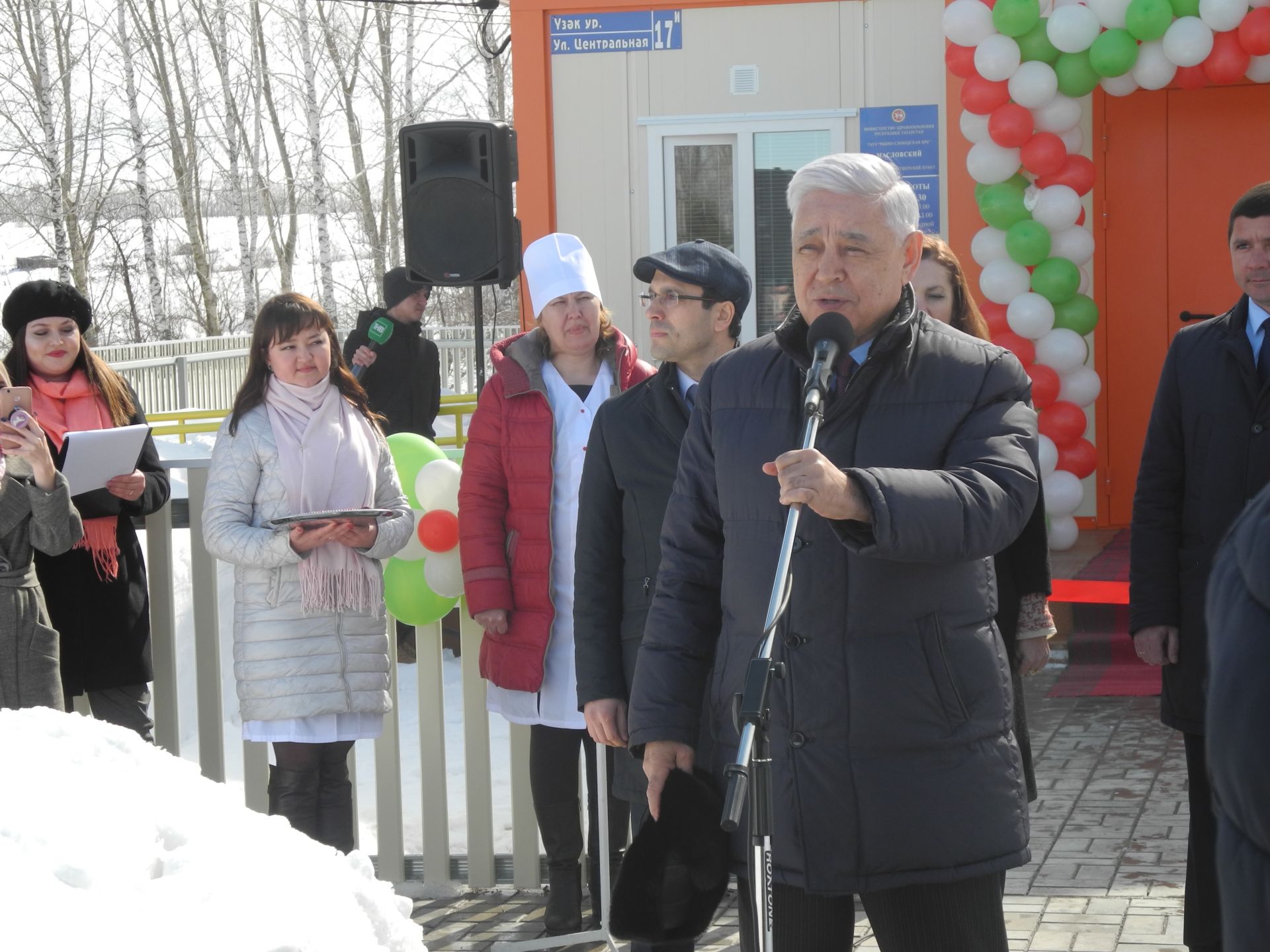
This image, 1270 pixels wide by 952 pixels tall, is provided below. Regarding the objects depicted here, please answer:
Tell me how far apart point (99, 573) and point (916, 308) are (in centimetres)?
287

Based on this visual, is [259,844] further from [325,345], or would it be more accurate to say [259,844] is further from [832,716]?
[325,345]

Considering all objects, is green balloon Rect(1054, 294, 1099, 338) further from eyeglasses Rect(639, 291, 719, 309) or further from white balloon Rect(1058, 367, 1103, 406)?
eyeglasses Rect(639, 291, 719, 309)

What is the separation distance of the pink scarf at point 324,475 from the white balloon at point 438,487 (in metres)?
0.29


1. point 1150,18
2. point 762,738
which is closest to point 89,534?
point 762,738

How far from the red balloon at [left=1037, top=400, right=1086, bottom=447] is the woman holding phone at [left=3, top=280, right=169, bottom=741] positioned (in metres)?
6.19

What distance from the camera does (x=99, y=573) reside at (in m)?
4.54

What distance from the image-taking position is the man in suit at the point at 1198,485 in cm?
359

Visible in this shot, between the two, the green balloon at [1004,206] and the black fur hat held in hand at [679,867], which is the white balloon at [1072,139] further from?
the black fur hat held in hand at [679,867]

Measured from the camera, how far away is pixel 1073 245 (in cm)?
927

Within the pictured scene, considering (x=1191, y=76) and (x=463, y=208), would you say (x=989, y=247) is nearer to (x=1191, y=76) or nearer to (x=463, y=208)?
(x=1191, y=76)

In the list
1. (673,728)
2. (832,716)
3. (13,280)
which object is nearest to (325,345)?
(673,728)

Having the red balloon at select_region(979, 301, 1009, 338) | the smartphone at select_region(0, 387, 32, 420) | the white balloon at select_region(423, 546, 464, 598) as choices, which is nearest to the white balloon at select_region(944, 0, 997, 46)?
the red balloon at select_region(979, 301, 1009, 338)

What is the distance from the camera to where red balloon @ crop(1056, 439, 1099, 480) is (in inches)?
374

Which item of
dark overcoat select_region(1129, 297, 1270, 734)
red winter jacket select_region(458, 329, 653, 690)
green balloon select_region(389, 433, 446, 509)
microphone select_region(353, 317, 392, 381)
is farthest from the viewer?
microphone select_region(353, 317, 392, 381)
